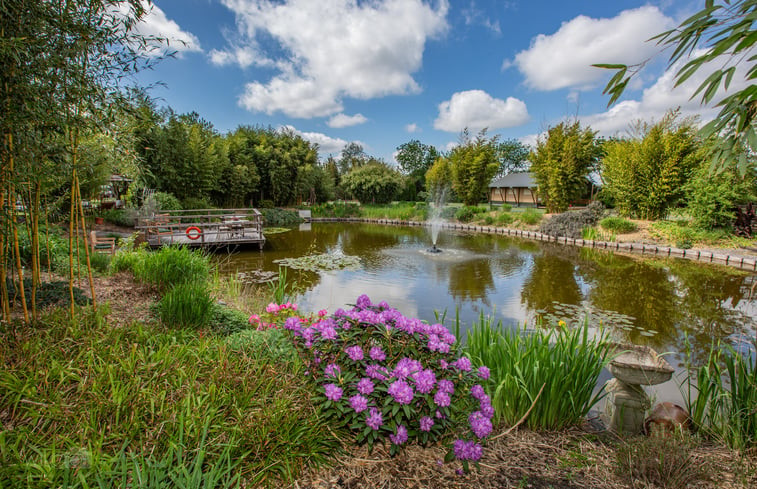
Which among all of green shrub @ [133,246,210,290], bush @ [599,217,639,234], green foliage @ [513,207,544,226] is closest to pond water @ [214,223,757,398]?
green shrub @ [133,246,210,290]

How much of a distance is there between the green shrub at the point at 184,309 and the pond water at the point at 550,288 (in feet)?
4.54

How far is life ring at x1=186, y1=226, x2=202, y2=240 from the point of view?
32.5ft

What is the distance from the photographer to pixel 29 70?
200 centimetres

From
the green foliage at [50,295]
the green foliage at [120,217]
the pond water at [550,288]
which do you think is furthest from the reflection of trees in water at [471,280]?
the green foliage at [120,217]

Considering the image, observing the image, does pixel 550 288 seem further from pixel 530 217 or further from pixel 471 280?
pixel 530 217

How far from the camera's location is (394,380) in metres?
1.58

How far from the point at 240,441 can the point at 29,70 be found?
7.51 ft

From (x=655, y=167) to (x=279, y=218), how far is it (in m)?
15.9

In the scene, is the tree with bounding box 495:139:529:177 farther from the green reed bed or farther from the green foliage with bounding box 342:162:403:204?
the green reed bed

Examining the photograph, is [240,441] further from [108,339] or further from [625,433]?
[625,433]

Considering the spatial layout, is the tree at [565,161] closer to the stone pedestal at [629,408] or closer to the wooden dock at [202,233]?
the wooden dock at [202,233]

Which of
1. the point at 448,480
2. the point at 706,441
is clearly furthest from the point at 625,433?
the point at 448,480

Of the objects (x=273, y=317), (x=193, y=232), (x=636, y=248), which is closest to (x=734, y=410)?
(x=273, y=317)

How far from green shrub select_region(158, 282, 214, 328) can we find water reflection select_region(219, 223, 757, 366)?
2.21 m
